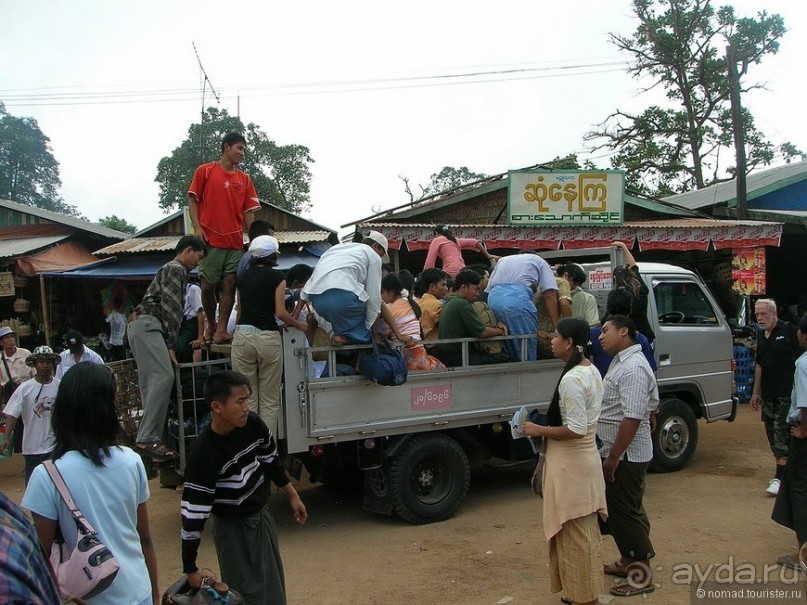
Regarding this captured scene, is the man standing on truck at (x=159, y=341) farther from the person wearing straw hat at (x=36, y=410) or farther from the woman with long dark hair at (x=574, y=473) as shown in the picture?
the woman with long dark hair at (x=574, y=473)

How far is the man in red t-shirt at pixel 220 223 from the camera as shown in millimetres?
5523

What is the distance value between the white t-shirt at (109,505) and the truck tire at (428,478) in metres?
3.22

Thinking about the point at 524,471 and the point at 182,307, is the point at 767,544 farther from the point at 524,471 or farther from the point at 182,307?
the point at 182,307

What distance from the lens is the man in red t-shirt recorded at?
5.52 meters

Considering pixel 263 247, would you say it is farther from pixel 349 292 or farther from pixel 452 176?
pixel 452 176

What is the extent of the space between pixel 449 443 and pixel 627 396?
6.19 feet

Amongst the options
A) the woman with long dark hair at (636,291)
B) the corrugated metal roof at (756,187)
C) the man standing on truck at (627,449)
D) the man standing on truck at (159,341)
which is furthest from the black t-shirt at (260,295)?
the corrugated metal roof at (756,187)

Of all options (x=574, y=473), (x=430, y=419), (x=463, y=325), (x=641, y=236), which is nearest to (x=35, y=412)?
(x=430, y=419)

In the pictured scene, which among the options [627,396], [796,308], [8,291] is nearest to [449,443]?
[627,396]

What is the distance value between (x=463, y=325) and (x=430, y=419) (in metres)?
0.82

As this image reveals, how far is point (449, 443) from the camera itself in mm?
5730

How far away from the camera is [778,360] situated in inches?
228

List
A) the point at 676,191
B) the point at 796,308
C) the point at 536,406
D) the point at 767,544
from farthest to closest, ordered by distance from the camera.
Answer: the point at 676,191 < the point at 796,308 < the point at 536,406 < the point at 767,544

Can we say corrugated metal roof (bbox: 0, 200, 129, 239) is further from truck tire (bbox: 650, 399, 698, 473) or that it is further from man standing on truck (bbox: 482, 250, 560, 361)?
truck tire (bbox: 650, 399, 698, 473)
